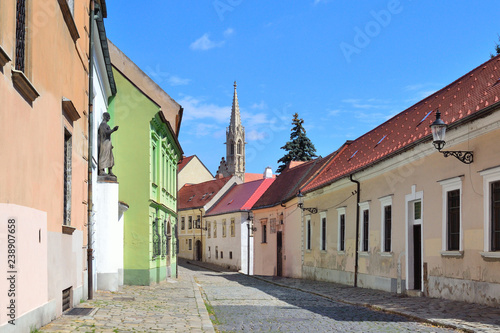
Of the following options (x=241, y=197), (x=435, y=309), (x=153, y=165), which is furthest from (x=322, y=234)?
(x=241, y=197)

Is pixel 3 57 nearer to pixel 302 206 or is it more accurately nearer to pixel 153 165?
pixel 153 165

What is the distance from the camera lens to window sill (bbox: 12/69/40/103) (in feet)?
24.6

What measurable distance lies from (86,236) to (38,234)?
567 cm

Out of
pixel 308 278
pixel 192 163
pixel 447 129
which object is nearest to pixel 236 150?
pixel 192 163

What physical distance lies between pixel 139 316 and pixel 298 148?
57.8 m

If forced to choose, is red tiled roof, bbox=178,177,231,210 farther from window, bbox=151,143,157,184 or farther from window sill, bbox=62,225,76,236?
window sill, bbox=62,225,76,236

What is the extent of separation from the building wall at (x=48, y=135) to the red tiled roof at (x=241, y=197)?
39119 millimetres

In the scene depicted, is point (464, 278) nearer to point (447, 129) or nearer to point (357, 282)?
point (447, 129)

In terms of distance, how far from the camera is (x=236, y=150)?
4286 inches

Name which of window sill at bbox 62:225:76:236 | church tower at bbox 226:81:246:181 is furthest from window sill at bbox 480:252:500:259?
church tower at bbox 226:81:246:181

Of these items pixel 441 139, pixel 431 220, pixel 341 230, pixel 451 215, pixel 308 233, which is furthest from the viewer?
pixel 308 233

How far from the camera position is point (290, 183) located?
4003 centimetres

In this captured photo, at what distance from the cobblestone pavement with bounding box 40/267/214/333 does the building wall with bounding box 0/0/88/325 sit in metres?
0.48

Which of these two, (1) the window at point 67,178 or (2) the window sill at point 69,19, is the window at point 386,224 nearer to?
(1) the window at point 67,178
